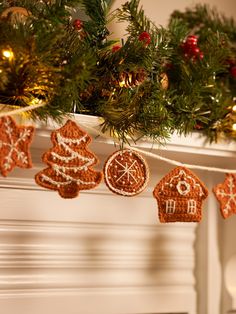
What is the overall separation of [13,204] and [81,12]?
1.49 ft

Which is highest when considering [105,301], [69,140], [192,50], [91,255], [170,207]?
[192,50]

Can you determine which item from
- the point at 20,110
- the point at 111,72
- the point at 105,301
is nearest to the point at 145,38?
the point at 111,72

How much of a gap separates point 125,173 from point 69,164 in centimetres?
12

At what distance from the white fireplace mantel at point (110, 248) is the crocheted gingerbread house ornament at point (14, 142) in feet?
0.31

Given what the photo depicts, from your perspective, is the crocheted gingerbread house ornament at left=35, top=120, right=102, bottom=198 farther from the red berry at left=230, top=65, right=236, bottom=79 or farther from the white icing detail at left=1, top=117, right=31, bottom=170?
the red berry at left=230, top=65, right=236, bottom=79

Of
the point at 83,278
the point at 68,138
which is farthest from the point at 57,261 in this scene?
the point at 68,138

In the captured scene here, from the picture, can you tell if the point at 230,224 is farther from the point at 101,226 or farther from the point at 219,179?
the point at 101,226

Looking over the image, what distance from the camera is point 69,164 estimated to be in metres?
0.83

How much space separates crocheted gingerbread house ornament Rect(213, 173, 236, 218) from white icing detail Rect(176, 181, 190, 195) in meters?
0.07

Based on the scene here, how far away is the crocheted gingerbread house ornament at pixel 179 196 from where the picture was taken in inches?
36.5

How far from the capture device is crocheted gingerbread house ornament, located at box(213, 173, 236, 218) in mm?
991

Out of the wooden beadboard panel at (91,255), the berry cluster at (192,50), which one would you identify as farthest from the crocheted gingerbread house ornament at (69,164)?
the berry cluster at (192,50)

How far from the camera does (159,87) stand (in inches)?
36.8

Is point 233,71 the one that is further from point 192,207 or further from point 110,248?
point 110,248
